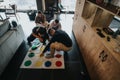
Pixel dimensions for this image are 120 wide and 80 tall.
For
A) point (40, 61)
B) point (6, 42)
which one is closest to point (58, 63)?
point (40, 61)

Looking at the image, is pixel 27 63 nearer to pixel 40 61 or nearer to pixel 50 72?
pixel 40 61

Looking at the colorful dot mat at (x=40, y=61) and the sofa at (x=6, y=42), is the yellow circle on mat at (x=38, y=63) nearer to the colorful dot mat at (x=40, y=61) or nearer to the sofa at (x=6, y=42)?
the colorful dot mat at (x=40, y=61)

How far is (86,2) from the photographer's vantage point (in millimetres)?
2373

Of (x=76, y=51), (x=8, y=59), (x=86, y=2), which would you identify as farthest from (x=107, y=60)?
(x=8, y=59)

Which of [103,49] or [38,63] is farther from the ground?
[103,49]

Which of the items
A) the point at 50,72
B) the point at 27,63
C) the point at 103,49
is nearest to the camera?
the point at 103,49

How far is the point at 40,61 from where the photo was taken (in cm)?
222

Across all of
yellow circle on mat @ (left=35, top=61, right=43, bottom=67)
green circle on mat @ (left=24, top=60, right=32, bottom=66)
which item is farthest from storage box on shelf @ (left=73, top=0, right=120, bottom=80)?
green circle on mat @ (left=24, top=60, right=32, bottom=66)

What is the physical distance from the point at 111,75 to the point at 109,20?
3.99 ft

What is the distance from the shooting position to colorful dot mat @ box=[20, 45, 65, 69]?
2098 mm

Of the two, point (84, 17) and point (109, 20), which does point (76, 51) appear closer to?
point (84, 17)

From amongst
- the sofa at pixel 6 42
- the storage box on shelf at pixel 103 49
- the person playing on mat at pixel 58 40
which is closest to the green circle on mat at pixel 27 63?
the sofa at pixel 6 42

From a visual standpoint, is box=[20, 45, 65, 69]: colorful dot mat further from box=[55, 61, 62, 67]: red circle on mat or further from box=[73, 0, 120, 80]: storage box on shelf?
box=[73, 0, 120, 80]: storage box on shelf

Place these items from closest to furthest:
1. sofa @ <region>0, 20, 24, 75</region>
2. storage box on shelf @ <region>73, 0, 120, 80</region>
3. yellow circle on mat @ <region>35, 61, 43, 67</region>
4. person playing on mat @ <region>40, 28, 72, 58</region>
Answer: storage box on shelf @ <region>73, 0, 120, 80</region>
sofa @ <region>0, 20, 24, 75</region>
person playing on mat @ <region>40, 28, 72, 58</region>
yellow circle on mat @ <region>35, 61, 43, 67</region>
